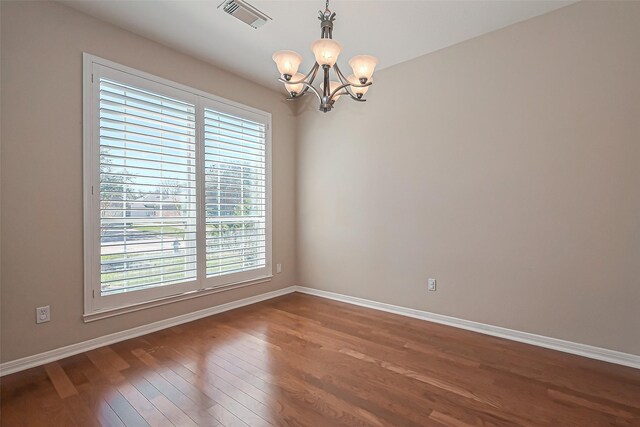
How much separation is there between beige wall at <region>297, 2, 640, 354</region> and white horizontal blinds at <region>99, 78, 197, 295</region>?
6.13ft

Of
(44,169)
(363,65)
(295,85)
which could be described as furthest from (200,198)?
(363,65)

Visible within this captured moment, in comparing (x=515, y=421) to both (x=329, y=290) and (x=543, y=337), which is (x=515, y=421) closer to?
(x=543, y=337)

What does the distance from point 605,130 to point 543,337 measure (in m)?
1.76

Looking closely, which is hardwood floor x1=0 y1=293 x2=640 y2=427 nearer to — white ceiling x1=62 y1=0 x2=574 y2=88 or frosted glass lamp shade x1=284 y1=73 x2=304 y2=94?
frosted glass lamp shade x1=284 y1=73 x2=304 y2=94

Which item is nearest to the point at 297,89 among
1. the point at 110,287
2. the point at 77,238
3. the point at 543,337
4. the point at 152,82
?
the point at 152,82

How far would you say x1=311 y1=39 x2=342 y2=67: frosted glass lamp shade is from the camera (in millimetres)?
1924

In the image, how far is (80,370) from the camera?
2275 millimetres

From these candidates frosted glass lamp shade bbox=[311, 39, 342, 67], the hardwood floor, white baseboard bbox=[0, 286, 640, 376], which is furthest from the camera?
white baseboard bbox=[0, 286, 640, 376]

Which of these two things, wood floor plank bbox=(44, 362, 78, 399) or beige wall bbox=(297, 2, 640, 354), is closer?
wood floor plank bbox=(44, 362, 78, 399)

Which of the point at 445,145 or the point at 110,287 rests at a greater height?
the point at 445,145

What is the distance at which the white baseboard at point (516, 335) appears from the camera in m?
2.37

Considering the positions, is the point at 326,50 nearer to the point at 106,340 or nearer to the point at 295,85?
the point at 295,85

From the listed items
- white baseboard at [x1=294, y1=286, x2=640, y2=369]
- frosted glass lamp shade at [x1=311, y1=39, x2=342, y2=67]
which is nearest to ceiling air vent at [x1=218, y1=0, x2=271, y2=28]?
Answer: frosted glass lamp shade at [x1=311, y1=39, x2=342, y2=67]

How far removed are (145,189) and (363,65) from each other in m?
2.25
